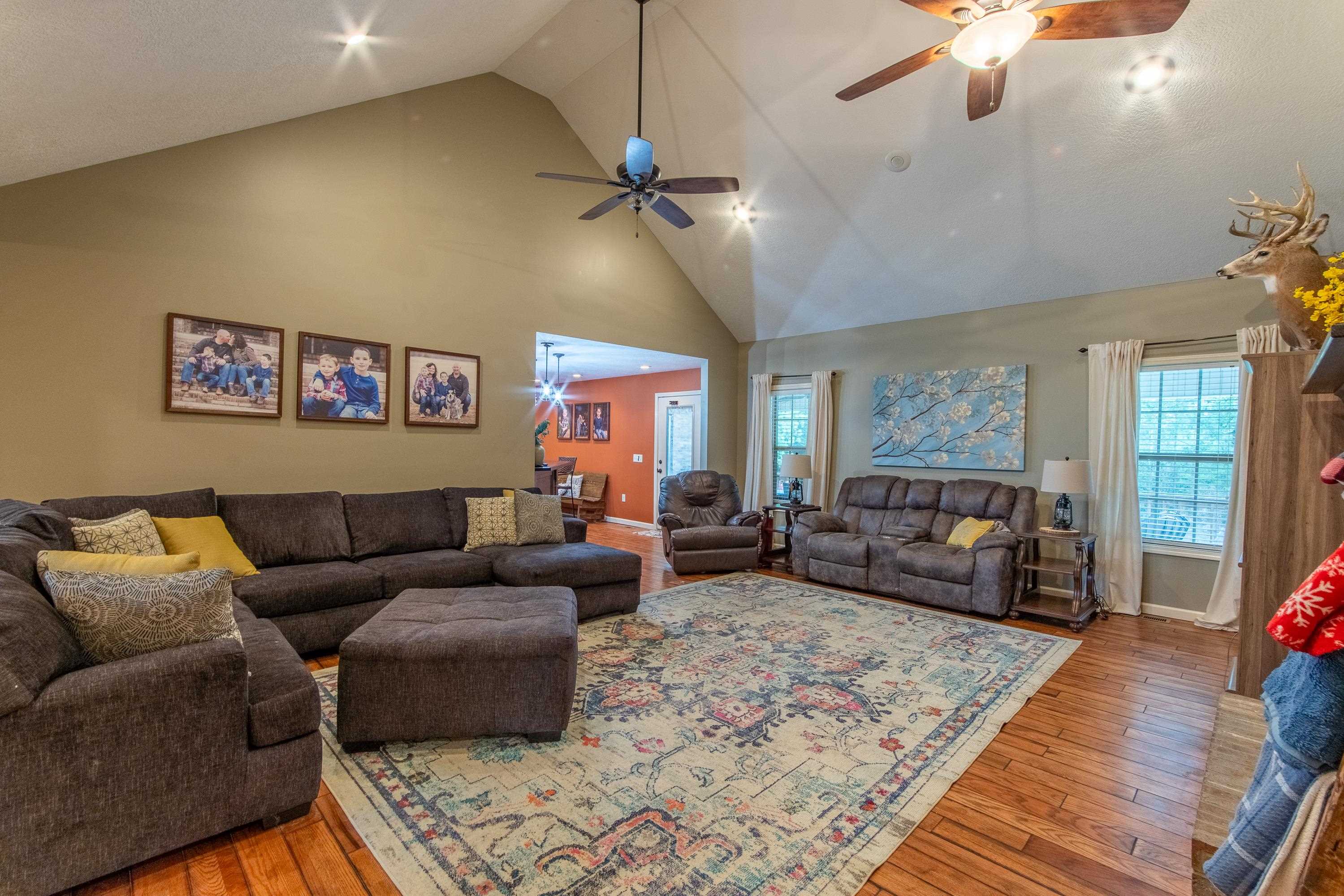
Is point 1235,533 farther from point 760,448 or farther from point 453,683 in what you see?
point 453,683

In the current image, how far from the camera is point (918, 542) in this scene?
510 cm

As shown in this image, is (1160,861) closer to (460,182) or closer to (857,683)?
(857,683)

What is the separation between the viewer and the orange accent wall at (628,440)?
862 cm

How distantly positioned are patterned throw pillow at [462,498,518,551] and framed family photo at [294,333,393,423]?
102 centimetres

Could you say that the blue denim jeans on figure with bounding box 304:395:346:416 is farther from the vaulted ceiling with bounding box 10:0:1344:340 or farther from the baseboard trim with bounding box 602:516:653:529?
the baseboard trim with bounding box 602:516:653:529

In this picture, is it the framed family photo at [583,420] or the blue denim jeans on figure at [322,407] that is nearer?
the blue denim jeans on figure at [322,407]

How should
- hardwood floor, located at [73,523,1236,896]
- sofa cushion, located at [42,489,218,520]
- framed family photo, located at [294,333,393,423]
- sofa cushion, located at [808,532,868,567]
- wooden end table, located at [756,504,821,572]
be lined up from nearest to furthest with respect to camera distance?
hardwood floor, located at [73,523,1236,896] → sofa cushion, located at [42,489,218,520] → framed family photo, located at [294,333,393,423] → sofa cushion, located at [808,532,868,567] → wooden end table, located at [756,504,821,572]

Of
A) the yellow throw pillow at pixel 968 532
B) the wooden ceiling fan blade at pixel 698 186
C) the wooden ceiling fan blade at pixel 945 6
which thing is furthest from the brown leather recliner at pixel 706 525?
the wooden ceiling fan blade at pixel 945 6

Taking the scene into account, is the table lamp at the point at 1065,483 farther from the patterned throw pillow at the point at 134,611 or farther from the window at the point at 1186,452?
the patterned throw pillow at the point at 134,611

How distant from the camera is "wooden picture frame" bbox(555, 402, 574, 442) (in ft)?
33.7

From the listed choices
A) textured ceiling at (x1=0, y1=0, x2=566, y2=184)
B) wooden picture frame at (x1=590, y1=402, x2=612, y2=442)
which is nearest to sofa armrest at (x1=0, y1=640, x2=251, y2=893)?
textured ceiling at (x1=0, y1=0, x2=566, y2=184)

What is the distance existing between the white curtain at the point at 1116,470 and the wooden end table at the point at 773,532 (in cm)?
241

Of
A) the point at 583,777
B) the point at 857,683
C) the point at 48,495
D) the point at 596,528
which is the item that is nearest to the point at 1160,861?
the point at 857,683

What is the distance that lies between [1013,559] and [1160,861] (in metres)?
2.89
